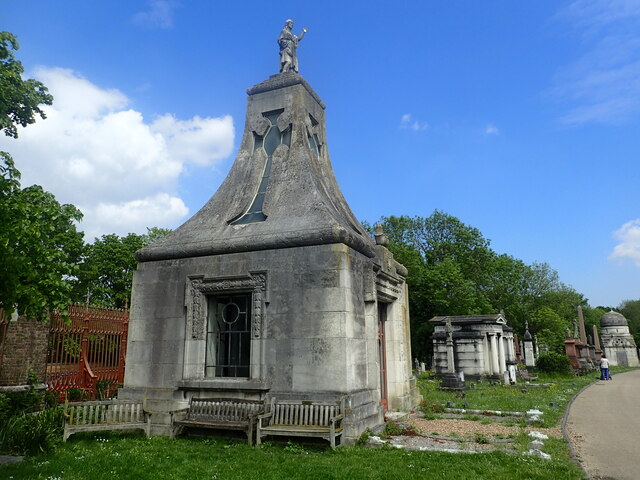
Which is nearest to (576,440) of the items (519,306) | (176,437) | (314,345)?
(314,345)

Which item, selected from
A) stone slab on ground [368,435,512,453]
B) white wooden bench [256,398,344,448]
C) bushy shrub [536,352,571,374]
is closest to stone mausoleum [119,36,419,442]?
white wooden bench [256,398,344,448]

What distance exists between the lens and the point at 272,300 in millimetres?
9469

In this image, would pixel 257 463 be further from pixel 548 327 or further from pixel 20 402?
pixel 548 327

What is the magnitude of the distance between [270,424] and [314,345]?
167 cm

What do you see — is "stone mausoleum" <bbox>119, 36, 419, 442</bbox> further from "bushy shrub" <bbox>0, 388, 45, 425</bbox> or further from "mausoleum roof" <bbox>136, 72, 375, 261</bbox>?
"bushy shrub" <bbox>0, 388, 45, 425</bbox>

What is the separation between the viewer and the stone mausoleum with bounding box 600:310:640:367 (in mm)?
48416

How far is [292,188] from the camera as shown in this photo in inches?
439

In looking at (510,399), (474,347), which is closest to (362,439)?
(510,399)

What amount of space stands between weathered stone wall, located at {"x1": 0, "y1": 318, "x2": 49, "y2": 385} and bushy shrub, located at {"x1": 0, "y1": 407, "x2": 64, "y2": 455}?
9.52 ft

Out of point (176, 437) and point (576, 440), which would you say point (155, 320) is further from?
point (576, 440)

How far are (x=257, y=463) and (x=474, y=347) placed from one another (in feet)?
66.1

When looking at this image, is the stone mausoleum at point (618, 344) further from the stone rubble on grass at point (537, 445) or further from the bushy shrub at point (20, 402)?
the bushy shrub at point (20, 402)

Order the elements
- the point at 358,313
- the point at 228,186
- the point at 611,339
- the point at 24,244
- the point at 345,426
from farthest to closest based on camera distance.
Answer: the point at 611,339 < the point at 228,186 < the point at 358,313 < the point at 345,426 < the point at 24,244


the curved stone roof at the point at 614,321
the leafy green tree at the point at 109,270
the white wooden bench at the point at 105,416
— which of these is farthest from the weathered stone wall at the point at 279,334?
the curved stone roof at the point at 614,321
